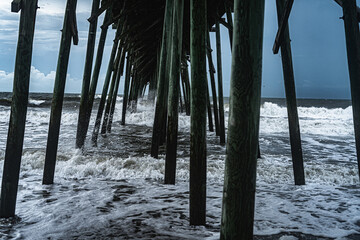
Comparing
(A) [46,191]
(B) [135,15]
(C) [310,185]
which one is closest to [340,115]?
(B) [135,15]

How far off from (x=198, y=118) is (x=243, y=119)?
2.68 ft

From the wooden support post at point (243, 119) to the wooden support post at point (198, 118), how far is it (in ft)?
2.48

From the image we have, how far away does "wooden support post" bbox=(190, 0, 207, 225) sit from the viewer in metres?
2.03

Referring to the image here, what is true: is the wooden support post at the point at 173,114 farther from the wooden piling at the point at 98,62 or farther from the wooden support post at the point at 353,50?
the wooden piling at the point at 98,62

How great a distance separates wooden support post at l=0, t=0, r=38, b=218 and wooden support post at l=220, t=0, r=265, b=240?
5.46 ft

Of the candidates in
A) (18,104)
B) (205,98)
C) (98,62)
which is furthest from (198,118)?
(98,62)

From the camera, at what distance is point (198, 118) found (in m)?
2.02

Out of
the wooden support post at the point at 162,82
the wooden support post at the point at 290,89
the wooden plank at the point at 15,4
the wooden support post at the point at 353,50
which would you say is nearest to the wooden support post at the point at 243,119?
the wooden plank at the point at 15,4

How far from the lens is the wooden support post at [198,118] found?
80.0 inches

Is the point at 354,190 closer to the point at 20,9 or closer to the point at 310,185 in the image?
the point at 310,185

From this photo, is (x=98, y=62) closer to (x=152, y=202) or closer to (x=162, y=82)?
(x=162, y=82)

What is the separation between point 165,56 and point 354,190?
10.3 ft

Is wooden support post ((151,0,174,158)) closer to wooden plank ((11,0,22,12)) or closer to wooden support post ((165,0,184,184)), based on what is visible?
wooden support post ((165,0,184,184))

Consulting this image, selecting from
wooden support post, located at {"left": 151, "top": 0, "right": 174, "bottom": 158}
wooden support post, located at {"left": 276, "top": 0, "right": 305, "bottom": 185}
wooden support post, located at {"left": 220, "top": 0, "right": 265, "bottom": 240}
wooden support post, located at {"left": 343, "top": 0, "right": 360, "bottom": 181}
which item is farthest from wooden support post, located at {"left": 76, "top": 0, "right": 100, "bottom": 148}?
wooden support post, located at {"left": 220, "top": 0, "right": 265, "bottom": 240}
